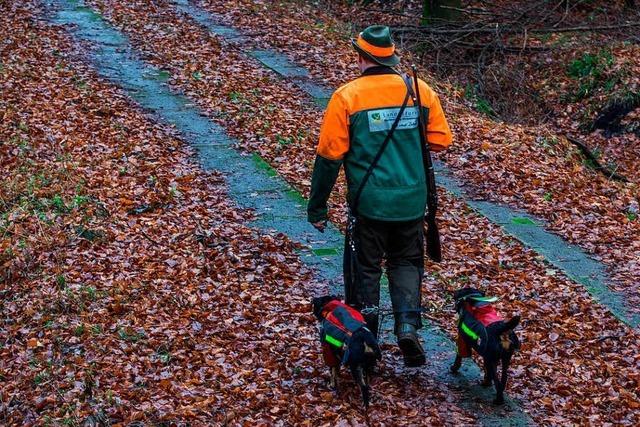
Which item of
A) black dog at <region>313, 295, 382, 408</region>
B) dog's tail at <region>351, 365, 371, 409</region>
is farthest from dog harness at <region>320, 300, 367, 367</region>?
dog's tail at <region>351, 365, 371, 409</region>

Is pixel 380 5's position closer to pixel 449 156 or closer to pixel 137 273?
pixel 449 156

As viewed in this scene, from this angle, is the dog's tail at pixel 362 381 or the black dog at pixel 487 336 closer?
the dog's tail at pixel 362 381

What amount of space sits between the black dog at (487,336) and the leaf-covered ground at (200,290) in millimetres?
313

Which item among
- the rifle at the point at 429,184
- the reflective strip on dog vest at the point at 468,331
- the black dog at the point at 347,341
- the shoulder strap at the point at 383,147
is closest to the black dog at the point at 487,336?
the reflective strip on dog vest at the point at 468,331

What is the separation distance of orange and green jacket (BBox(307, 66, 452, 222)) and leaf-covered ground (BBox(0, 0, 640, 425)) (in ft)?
4.17

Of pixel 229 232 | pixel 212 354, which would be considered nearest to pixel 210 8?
pixel 229 232

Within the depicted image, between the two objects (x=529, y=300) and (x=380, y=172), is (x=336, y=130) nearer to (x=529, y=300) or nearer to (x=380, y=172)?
(x=380, y=172)

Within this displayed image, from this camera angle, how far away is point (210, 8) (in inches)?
679

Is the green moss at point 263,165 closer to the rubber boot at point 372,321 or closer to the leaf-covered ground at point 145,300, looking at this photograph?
the leaf-covered ground at point 145,300

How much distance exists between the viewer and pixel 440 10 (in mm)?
16703

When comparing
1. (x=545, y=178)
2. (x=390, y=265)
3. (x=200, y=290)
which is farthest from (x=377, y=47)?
(x=545, y=178)

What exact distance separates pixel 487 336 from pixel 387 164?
4.14 ft

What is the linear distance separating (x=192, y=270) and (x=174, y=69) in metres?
6.72

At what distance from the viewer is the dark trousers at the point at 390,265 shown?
5785 millimetres
